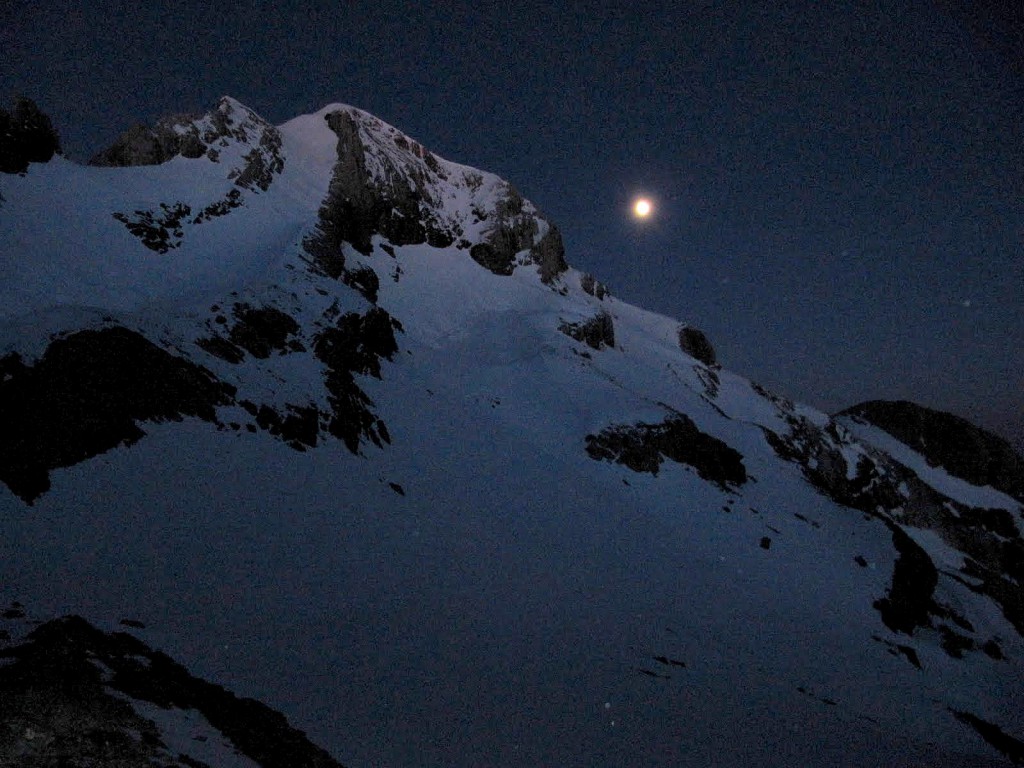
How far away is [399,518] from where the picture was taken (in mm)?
21672

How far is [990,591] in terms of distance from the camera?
54.0 m

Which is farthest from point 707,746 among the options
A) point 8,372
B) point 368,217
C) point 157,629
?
point 368,217

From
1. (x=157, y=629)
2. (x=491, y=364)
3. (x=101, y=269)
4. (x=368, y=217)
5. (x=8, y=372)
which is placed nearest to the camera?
(x=157, y=629)

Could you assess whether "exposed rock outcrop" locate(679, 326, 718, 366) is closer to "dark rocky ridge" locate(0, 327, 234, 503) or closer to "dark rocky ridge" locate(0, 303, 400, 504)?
"dark rocky ridge" locate(0, 303, 400, 504)

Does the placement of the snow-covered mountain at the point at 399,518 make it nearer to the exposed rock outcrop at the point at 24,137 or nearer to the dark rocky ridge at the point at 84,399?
the dark rocky ridge at the point at 84,399

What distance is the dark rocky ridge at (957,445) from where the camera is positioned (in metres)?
101

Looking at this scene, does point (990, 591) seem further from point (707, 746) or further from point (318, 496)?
point (318, 496)

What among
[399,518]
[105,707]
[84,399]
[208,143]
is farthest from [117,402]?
[208,143]

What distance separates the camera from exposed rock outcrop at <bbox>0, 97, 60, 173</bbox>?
3872 centimetres

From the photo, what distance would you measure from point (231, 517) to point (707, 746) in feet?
47.1

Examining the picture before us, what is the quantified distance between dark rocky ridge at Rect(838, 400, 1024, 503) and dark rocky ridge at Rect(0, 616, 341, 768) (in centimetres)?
12698

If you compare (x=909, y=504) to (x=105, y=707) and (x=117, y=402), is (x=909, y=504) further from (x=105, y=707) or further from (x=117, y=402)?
(x=105, y=707)

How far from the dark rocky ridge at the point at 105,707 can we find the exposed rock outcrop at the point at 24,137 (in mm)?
46548

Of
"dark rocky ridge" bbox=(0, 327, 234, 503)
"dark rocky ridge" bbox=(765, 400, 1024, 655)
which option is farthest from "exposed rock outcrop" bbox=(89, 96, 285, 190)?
"dark rocky ridge" bbox=(765, 400, 1024, 655)
